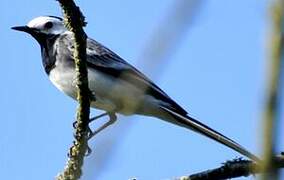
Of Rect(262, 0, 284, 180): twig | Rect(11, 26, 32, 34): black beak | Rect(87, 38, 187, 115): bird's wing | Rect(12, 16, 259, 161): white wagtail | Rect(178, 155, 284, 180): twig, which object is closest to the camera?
Rect(262, 0, 284, 180): twig

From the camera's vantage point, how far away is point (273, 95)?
2.32 feet

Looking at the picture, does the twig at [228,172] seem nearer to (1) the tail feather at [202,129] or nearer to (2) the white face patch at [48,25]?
(1) the tail feather at [202,129]

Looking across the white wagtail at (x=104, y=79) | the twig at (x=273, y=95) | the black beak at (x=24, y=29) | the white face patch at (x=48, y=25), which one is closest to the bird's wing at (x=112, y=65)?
the white wagtail at (x=104, y=79)

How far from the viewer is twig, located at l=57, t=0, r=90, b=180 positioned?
376 cm

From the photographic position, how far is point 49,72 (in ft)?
27.8

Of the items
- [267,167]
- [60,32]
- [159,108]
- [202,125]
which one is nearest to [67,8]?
[267,167]

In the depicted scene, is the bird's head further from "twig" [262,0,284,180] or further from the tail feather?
"twig" [262,0,284,180]

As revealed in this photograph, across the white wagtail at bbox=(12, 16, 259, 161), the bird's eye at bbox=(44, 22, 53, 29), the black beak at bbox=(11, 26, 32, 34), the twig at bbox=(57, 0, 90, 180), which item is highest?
the bird's eye at bbox=(44, 22, 53, 29)

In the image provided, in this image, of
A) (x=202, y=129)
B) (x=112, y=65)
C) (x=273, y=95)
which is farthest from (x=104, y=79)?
(x=273, y=95)

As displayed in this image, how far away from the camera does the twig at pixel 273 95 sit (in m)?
0.70

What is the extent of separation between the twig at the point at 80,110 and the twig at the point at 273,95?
118 inches

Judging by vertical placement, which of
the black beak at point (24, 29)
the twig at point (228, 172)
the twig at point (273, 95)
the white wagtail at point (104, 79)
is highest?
the black beak at point (24, 29)

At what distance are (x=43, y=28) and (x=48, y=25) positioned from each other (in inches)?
3.6

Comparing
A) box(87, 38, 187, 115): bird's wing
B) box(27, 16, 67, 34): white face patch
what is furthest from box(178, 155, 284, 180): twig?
box(27, 16, 67, 34): white face patch
